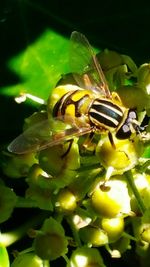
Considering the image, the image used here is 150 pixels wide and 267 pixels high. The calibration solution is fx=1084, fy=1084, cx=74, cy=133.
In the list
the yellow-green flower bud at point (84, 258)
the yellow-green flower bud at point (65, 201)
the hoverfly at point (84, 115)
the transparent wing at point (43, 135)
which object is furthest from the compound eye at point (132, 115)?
the yellow-green flower bud at point (84, 258)

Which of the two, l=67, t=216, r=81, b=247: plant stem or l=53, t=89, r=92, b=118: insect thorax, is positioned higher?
l=53, t=89, r=92, b=118: insect thorax

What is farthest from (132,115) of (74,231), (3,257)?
(3,257)

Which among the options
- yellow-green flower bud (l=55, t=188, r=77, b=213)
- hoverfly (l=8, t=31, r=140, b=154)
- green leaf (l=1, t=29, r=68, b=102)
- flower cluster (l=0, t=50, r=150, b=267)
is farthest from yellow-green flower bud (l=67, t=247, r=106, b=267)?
green leaf (l=1, t=29, r=68, b=102)

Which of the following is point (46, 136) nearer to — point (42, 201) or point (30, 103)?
point (42, 201)

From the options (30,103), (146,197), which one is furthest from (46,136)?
(30,103)

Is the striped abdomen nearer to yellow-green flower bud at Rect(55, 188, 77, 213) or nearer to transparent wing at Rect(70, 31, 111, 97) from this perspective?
transparent wing at Rect(70, 31, 111, 97)

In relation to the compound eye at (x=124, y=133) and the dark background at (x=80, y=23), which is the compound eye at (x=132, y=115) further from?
the dark background at (x=80, y=23)

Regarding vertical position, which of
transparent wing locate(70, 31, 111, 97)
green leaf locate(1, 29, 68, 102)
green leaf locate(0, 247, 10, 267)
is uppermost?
transparent wing locate(70, 31, 111, 97)

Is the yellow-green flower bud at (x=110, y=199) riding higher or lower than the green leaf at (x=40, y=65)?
lower
